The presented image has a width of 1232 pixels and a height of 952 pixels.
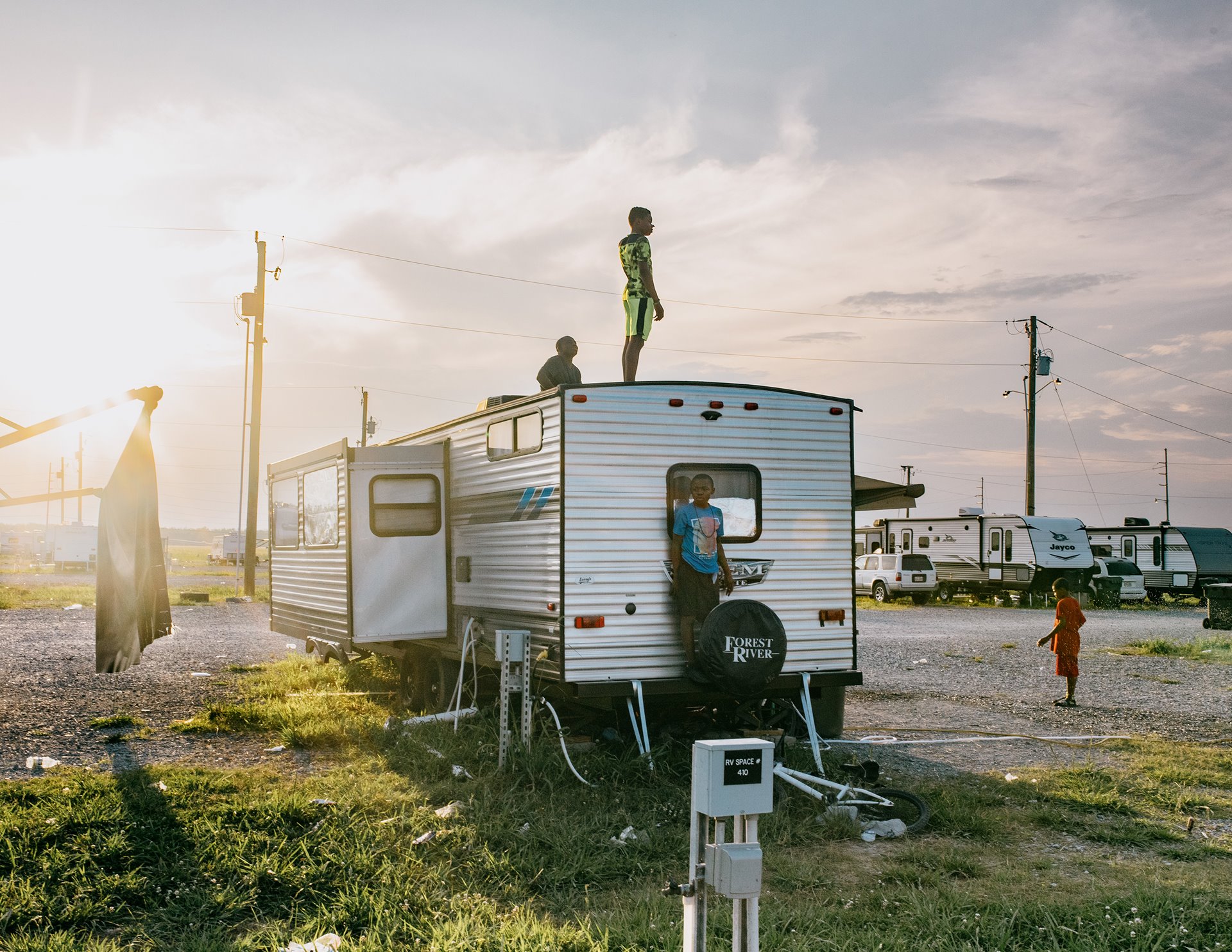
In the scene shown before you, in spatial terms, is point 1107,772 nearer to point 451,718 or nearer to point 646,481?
point 646,481

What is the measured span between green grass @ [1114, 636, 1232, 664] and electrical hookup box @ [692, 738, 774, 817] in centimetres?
1584

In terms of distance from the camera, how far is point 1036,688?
13609 mm

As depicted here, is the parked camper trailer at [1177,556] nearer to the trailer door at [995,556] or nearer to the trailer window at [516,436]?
the trailer door at [995,556]

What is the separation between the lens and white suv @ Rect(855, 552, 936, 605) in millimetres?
30422

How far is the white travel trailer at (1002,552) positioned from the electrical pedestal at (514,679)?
24.1m

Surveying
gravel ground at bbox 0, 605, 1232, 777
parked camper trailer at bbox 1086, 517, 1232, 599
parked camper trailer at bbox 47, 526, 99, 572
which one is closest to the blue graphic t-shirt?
gravel ground at bbox 0, 605, 1232, 777

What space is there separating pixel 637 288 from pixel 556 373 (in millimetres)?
1060

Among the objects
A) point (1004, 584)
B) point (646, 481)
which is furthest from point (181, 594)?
point (646, 481)

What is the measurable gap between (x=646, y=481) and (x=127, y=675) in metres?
8.80

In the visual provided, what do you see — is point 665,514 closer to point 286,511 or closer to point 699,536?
point 699,536

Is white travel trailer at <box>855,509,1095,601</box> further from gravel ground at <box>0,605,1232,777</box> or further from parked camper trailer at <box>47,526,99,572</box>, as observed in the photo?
parked camper trailer at <box>47,526,99,572</box>

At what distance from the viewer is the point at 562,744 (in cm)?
746

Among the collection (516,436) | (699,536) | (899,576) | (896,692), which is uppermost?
(516,436)

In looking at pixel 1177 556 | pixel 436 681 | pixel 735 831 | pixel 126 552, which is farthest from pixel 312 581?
pixel 1177 556
